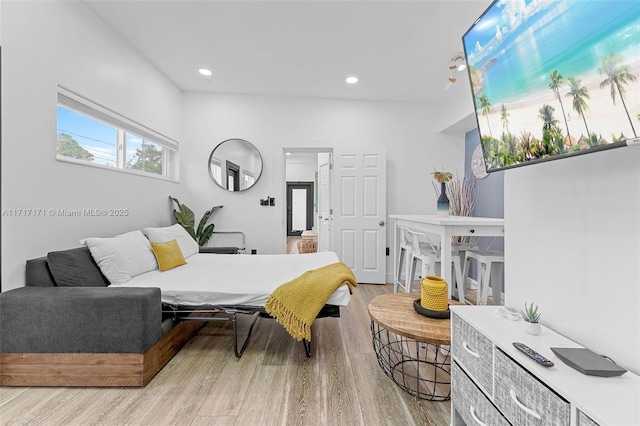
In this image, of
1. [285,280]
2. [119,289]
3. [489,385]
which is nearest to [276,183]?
[285,280]

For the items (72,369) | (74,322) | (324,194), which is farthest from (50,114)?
(324,194)

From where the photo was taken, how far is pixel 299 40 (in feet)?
8.76

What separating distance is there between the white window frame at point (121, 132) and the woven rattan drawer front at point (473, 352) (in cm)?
283

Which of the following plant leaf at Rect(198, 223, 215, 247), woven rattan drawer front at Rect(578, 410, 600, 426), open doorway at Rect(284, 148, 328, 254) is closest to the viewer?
woven rattan drawer front at Rect(578, 410, 600, 426)

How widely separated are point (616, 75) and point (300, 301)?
1792mm

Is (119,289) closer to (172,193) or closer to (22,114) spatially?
(22,114)

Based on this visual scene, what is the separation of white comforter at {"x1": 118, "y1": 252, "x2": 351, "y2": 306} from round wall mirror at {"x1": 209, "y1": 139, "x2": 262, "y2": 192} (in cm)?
155

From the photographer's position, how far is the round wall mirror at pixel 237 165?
4004 millimetres

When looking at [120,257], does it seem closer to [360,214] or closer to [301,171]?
[360,214]

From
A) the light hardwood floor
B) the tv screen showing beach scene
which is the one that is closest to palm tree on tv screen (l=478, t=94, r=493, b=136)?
the tv screen showing beach scene

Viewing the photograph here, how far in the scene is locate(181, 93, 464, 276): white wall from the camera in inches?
156

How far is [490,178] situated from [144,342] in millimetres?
3807

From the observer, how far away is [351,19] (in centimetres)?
238

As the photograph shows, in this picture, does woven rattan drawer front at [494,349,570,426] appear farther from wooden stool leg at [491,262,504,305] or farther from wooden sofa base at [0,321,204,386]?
wooden sofa base at [0,321,204,386]
